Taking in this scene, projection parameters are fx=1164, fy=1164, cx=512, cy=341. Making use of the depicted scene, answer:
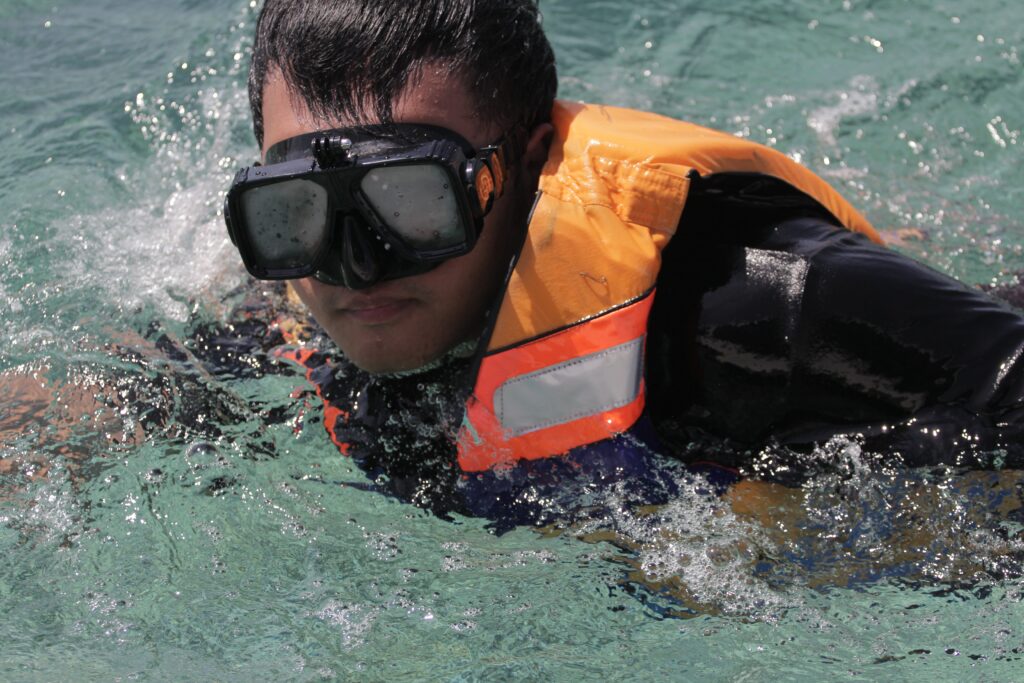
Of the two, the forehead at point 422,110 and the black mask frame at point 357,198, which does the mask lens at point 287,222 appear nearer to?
the black mask frame at point 357,198

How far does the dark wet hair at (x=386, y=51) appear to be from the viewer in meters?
2.41

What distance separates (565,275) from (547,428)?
1.08ft

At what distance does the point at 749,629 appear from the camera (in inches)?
89.5

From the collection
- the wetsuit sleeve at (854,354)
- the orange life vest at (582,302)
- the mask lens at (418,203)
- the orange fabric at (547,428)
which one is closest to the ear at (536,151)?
the orange life vest at (582,302)

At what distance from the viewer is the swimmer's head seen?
2.42m

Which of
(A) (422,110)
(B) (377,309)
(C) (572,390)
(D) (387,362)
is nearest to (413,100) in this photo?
(A) (422,110)

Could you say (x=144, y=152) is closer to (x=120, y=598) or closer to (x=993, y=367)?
(x=120, y=598)

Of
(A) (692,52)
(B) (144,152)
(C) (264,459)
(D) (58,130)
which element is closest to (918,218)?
(A) (692,52)

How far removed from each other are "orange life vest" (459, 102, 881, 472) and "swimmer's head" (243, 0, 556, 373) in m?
0.13

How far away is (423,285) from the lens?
2508 millimetres

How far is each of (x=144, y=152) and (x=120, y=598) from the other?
8.18ft

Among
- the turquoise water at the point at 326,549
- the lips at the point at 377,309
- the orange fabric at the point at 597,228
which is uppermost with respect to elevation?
the orange fabric at the point at 597,228

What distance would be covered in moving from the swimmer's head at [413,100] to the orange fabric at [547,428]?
163mm

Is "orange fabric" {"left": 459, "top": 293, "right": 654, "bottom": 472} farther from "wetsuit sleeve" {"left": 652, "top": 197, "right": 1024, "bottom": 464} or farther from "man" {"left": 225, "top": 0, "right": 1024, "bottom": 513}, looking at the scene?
"wetsuit sleeve" {"left": 652, "top": 197, "right": 1024, "bottom": 464}
